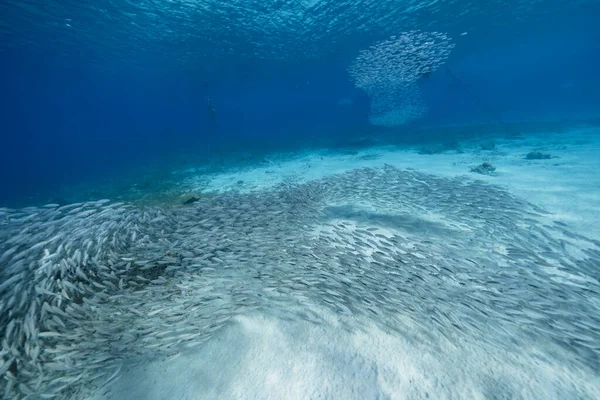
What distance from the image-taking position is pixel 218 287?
4.82m

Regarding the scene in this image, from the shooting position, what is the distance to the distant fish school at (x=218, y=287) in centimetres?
338

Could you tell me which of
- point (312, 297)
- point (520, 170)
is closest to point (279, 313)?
point (312, 297)

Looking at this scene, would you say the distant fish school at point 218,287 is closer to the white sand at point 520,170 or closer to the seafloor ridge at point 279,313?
the seafloor ridge at point 279,313

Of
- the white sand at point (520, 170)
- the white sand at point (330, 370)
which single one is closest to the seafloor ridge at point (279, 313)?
the white sand at point (330, 370)

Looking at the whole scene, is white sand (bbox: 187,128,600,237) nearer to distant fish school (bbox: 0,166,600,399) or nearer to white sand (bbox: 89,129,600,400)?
distant fish school (bbox: 0,166,600,399)

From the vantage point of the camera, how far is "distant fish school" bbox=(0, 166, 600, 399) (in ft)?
11.1

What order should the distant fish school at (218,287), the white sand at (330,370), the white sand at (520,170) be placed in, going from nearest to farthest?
the white sand at (330,370)
the distant fish school at (218,287)
the white sand at (520,170)

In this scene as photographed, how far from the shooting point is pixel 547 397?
9.73ft

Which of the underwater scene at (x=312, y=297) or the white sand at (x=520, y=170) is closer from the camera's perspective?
the underwater scene at (x=312, y=297)

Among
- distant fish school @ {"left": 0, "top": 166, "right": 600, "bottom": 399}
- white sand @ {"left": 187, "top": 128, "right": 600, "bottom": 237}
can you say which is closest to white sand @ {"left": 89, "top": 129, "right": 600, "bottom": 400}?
distant fish school @ {"left": 0, "top": 166, "right": 600, "bottom": 399}

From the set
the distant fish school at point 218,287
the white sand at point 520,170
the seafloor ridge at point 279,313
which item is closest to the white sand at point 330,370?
the seafloor ridge at point 279,313

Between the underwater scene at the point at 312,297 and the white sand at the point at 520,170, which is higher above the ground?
the underwater scene at the point at 312,297

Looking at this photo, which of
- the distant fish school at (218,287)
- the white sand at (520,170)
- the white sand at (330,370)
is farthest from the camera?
the white sand at (520,170)

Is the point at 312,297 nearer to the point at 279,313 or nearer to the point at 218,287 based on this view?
the point at 279,313
